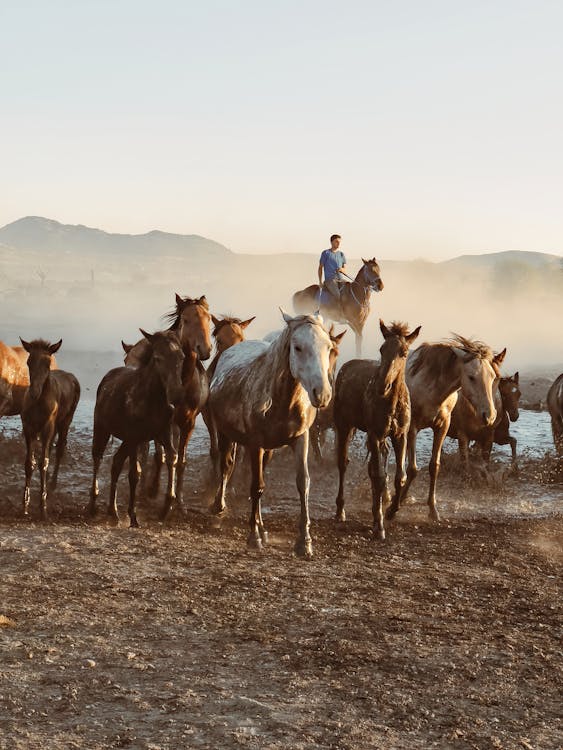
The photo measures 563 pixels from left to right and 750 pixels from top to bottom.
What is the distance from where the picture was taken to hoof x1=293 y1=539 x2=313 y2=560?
29.4ft

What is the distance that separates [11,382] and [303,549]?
23.1 feet

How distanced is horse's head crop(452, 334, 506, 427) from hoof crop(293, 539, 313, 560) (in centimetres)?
300

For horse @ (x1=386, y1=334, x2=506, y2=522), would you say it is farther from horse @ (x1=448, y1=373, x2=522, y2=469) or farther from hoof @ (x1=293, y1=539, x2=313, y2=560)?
hoof @ (x1=293, y1=539, x2=313, y2=560)

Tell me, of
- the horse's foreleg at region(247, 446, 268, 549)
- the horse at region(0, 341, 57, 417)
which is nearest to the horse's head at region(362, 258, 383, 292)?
the horse at region(0, 341, 57, 417)

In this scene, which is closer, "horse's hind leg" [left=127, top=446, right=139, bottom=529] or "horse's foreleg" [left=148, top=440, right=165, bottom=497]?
"horse's hind leg" [left=127, top=446, right=139, bottom=529]

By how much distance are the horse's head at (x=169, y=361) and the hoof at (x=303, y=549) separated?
2.06 meters

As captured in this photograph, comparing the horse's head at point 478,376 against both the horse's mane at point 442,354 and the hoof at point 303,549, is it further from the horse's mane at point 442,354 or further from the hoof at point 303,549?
the hoof at point 303,549

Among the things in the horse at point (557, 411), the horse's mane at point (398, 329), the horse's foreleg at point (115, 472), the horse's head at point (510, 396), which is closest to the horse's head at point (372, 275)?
the horse's head at point (510, 396)

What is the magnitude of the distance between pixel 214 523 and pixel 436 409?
123 inches

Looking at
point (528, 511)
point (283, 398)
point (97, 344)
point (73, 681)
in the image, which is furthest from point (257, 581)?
point (97, 344)

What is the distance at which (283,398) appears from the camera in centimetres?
899

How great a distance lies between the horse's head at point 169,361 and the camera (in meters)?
9.88

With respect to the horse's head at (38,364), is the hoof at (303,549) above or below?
below

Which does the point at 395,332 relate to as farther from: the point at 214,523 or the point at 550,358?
the point at 550,358
